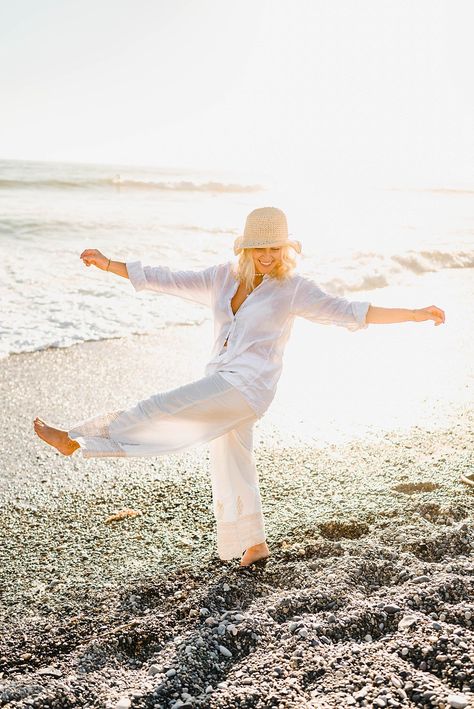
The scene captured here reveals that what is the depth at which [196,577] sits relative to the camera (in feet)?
11.2

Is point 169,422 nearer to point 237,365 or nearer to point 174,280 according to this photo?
point 237,365

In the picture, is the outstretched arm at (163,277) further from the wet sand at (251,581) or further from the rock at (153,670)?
the rock at (153,670)

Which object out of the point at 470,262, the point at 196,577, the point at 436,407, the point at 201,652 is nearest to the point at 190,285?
the point at 196,577

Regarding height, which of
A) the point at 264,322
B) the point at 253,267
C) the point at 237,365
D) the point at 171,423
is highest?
the point at 253,267

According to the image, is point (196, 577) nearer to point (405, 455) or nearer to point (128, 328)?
point (405, 455)

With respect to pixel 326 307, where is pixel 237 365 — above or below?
below

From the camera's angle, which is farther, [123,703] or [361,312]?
[361,312]

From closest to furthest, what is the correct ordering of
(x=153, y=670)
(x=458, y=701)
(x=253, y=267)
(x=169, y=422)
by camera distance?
(x=458, y=701) < (x=153, y=670) < (x=169, y=422) < (x=253, y=267)

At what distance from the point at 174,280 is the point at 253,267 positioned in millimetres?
433

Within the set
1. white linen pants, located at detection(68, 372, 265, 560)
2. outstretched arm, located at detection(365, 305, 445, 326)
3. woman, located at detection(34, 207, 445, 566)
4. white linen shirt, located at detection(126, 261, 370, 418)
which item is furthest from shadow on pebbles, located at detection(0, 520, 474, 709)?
outstretched arm, located at detection(365, 305, 445, 326)

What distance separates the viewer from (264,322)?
328cm

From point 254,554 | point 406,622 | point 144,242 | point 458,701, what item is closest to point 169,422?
point 254,554

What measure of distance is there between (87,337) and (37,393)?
1950 millimetres

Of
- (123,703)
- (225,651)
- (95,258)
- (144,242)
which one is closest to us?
(123,703)
